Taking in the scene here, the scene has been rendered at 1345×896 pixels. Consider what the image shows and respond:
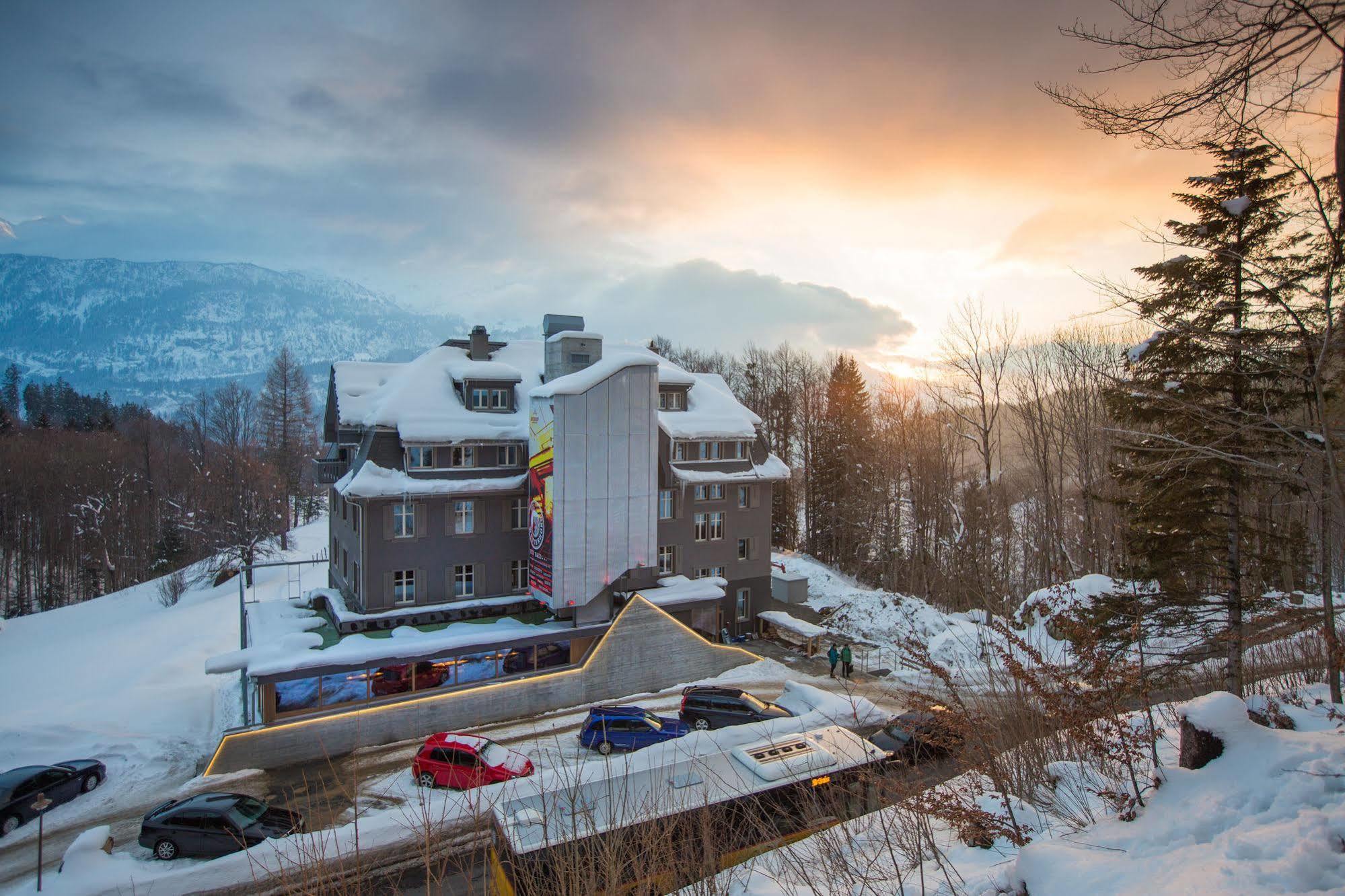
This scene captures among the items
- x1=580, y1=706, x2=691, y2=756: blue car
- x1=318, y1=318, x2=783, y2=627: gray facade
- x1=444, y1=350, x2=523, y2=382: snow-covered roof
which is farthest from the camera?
x1=444, y1=350, x2=523, y2=382: snow-covered roof

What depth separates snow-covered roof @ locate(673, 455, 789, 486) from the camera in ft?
93.4

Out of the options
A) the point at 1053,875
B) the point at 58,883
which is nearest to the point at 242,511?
the point at 58,883

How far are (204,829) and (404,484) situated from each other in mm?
11811

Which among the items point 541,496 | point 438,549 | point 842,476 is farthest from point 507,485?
point 842,476

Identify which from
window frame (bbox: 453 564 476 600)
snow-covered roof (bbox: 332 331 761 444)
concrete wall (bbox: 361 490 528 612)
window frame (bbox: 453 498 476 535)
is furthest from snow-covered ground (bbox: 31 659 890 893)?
snow-covered roof (bbox: 332 331 761 444)

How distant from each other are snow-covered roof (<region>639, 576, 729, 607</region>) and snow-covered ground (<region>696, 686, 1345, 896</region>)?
697 inches

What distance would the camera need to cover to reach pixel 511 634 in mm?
22172

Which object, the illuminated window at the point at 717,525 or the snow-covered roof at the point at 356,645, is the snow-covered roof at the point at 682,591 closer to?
the illuminated window at the point at 717,525

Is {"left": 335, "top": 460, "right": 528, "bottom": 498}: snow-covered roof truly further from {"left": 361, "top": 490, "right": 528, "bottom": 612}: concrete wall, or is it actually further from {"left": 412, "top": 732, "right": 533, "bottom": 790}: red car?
{"left": 412, "top": 732, "right": 533, "bottom": 790}: red car

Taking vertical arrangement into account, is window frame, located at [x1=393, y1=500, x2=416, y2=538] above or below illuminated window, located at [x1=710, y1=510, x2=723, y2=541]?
above

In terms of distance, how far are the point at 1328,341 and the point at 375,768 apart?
70.3ft

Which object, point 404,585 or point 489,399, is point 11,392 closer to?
point 489,399

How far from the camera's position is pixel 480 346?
27750 mm

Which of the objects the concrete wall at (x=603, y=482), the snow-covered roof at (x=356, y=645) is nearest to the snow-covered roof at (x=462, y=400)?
the concrete wall at (x=603, y=482)
